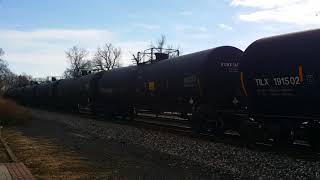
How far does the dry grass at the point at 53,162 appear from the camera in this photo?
10184 millimetres

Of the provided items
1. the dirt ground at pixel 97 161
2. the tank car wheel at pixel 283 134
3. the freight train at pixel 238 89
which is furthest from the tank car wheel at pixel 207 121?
the dirt ground at pixel 97 161

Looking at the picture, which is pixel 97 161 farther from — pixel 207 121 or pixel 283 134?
pixel 207 121

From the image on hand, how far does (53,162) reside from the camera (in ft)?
39.2

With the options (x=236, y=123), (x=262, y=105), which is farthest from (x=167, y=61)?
(x=262, y=105)

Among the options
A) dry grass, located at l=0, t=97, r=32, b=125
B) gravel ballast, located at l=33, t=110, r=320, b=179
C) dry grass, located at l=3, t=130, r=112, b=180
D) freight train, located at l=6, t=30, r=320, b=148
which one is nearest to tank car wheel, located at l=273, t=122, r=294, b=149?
freight train, located at l=6, t=30, r=320, b=148

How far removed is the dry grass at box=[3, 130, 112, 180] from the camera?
1018cm

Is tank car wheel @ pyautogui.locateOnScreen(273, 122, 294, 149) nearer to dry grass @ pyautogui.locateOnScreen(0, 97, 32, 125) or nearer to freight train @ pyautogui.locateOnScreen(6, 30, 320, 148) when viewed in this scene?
freight train @ pyautogui.locateOnScreen(6, 30, 320, 148)

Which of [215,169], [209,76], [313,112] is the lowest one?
[215,169]

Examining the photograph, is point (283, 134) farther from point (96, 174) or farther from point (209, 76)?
point (96, 174)

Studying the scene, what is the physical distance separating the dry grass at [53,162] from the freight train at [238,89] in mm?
5894

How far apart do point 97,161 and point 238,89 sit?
7.72 m

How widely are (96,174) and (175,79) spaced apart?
10902 mm

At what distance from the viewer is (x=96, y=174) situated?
10281 mm

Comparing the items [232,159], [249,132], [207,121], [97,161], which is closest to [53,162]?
[97,161]
